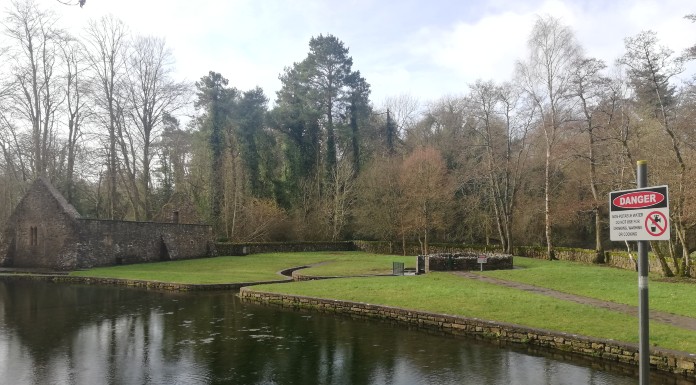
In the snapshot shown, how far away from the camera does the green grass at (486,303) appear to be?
1047 cm

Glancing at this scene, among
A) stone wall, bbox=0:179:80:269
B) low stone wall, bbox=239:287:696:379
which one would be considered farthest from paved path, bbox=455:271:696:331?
stone wall, bbox=0:179:80:269

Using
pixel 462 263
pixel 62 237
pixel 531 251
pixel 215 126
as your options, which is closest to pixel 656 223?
pixel 462 263

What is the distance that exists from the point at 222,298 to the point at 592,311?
41.3 ft

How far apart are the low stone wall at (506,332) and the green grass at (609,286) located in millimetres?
3968

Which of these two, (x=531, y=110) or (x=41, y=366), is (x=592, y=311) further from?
(x=531, y=110)

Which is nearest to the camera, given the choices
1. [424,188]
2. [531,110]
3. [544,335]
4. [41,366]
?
[41,366]

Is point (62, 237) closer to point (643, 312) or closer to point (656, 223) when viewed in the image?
point (643, 312)

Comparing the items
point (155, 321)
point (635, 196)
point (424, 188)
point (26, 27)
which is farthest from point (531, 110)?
point (26, 27)

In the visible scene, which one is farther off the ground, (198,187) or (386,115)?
(386,115)

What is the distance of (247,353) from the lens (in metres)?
10.5

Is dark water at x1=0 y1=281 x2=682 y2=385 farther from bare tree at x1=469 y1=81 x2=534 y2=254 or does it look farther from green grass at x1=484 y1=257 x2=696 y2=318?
bare tree at x1=469 y1=81 x2=534 y2=254

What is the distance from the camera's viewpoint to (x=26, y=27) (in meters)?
34.2

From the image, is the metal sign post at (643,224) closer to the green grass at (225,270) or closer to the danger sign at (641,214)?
the danger sign at (641,214)

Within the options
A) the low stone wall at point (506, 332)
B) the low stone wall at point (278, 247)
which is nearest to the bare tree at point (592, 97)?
the low stone wall at point (506, 332)
